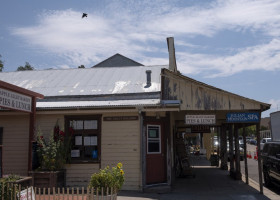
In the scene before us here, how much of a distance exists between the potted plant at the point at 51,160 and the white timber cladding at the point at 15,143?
36.4 inches

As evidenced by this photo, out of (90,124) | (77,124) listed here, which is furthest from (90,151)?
(77,124)

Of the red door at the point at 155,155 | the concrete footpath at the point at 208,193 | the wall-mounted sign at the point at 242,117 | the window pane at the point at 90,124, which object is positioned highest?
the wall-mounted sign at the point at 242,117

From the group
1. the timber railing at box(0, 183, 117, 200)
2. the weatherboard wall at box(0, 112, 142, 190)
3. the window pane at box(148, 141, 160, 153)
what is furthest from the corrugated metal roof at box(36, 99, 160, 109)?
the timber railing at box(0, 183, 117, 200)

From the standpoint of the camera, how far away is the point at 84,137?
12008 millimetres

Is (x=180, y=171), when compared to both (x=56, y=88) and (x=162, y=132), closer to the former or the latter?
(x=162, y=132)

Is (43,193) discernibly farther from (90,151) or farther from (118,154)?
(90,151)

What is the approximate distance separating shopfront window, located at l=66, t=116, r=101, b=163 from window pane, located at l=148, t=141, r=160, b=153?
1775 mm

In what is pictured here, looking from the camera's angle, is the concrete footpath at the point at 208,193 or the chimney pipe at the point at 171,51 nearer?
the concrete footpath at the point at 208,193

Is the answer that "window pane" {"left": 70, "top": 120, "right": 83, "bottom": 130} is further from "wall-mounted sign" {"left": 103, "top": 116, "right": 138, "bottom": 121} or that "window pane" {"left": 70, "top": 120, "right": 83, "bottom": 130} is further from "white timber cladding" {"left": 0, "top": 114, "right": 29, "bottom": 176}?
"white timber cladding" {"left": 0, "top": 114, "right": 29, "bottom": 176}

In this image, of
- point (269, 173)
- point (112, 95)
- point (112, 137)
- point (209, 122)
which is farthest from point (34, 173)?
point (269, 173)

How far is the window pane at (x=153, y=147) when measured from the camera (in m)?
11.7

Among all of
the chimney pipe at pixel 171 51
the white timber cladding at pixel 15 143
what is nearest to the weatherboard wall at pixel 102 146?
the white timber cladding at pixel 15 143

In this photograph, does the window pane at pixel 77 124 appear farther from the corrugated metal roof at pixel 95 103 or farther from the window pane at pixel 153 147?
the window pane at pixel 153 147

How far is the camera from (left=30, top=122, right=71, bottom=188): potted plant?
1084 cm
